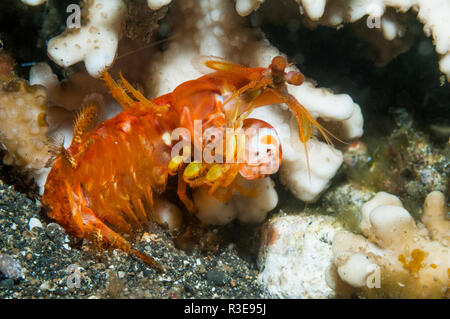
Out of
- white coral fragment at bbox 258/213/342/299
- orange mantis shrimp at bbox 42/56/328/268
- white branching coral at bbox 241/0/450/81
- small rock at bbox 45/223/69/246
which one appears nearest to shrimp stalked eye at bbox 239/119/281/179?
orange mantis shrimp at bbox 42/56/328/268

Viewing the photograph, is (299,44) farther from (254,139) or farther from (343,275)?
(343,275)

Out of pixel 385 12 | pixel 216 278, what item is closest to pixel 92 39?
pixel 216 278

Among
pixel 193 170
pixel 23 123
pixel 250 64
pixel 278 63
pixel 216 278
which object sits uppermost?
pixel 278 63

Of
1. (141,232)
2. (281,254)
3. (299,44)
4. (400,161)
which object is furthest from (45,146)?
(400,161)

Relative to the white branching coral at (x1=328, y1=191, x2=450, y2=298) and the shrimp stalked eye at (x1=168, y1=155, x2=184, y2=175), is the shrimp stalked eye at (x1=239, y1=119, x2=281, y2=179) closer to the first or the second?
the shrimp stalked eye at (x1=168, y1=155, x2=184, y2=175)

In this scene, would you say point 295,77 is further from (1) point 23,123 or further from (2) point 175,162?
(1) point 23,123

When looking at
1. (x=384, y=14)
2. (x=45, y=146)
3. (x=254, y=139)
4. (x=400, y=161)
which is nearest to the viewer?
(x=254, y=139)
